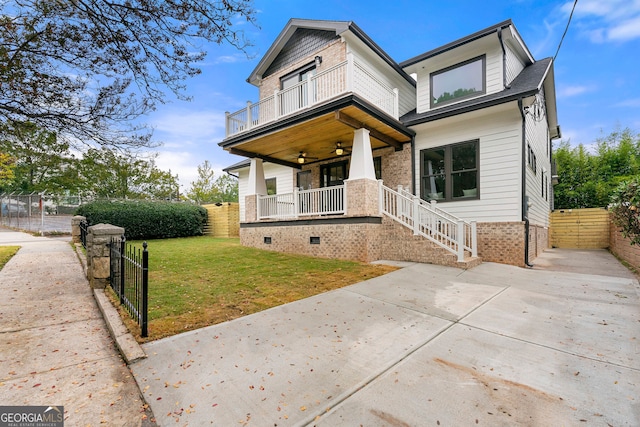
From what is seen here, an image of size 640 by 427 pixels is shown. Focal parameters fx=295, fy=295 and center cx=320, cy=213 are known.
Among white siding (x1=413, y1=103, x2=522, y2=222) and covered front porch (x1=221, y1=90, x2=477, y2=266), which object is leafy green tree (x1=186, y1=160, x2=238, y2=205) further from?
white siding (x1=413, y1=103, x2=522, y2=222)

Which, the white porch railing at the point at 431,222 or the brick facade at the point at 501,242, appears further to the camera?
the brick facade at the point at 501,242

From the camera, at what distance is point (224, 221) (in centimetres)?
1831

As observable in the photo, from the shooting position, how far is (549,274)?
23.0 ft

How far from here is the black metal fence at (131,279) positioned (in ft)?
11.6

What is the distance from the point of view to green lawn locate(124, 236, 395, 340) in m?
4.20

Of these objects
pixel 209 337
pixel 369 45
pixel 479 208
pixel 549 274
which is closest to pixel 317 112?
pixel 369 45

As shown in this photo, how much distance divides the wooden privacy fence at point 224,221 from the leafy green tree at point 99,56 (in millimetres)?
12411

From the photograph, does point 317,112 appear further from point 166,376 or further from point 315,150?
point 166,376

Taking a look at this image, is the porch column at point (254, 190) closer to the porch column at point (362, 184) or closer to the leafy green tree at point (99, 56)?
the porch column at point (362, 184)

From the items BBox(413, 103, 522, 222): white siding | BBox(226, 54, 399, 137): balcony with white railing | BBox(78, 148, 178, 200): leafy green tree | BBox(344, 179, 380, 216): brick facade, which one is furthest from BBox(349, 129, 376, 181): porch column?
BBox(78, 148, 178, 200): leafy green tree

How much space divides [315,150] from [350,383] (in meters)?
9.96

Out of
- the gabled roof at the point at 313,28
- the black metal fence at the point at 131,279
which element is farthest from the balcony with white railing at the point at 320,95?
the black metal fence at the point at 131,279

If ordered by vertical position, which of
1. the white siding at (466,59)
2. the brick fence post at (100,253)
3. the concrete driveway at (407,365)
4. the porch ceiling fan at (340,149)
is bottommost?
the concrete driveway at (407,365)

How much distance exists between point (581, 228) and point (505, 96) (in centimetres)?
1002
